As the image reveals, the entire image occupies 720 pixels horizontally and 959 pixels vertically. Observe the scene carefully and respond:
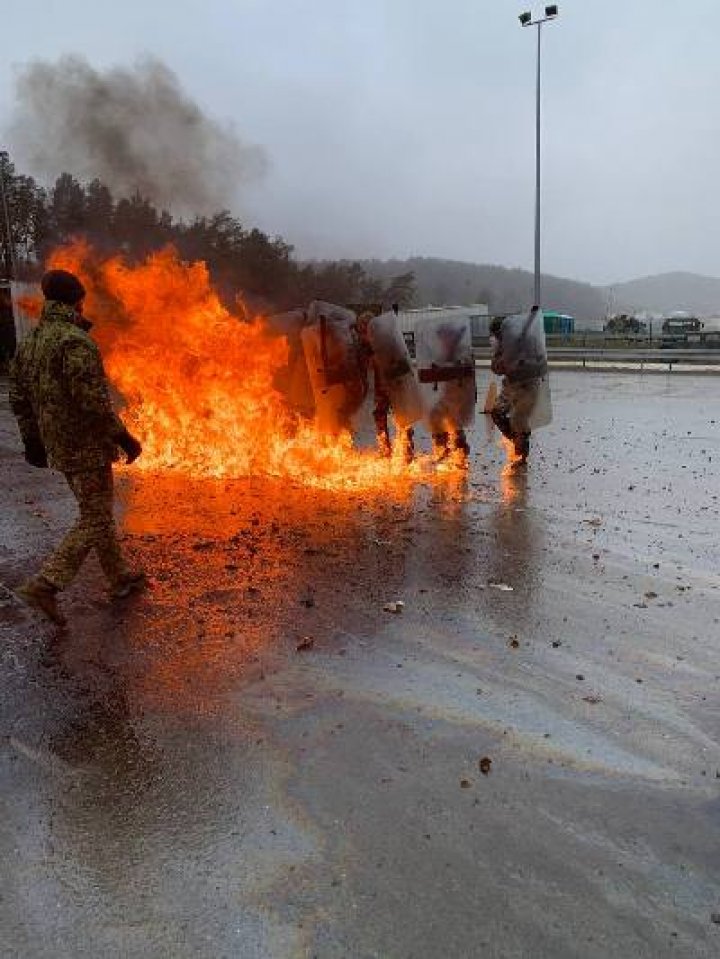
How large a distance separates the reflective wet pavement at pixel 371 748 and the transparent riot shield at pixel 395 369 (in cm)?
330

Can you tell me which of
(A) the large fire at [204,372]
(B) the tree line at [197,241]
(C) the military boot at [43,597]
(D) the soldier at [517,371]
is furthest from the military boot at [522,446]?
(C) the military boot at [43,597]

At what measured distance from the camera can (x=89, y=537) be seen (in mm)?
5070

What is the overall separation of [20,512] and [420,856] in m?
6.60

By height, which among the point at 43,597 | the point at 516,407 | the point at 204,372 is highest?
the point at 204,372

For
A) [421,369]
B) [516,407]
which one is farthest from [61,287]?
[516,407]

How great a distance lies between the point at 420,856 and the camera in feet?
8.98

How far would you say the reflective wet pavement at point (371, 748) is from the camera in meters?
2.48

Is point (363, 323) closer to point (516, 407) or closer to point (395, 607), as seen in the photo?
point (516, 407)

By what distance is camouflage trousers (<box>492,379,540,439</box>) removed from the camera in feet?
31.7

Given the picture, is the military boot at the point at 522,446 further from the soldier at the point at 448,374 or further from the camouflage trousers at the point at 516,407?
the soldier at the point at 448,374

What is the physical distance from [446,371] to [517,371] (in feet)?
2.91

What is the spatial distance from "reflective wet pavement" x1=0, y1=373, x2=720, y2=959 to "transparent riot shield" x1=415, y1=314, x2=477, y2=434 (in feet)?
10.6

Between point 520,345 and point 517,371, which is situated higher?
point 520,345

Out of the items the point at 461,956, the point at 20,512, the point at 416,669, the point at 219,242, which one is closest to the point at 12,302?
the point at 219,242
